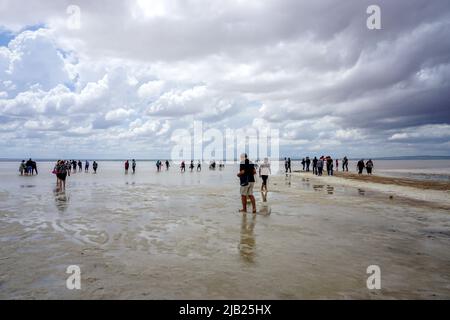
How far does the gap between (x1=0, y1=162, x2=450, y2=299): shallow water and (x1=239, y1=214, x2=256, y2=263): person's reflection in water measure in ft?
Answer: 0.08

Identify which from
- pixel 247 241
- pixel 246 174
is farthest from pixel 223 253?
pixel 246 174

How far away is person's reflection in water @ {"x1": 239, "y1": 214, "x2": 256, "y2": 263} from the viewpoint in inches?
269

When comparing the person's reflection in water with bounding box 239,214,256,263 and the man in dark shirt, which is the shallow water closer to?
the person's reflection in water with bounding box 239,214,256,263

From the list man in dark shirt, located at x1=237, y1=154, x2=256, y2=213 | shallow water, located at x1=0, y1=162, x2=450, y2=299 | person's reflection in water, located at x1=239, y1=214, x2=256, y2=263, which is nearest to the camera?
shallow water, located at x1=0, y1=162, x2=450, y2=299

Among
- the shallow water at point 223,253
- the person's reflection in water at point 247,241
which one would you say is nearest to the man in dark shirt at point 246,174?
the shallow water at point 223,253

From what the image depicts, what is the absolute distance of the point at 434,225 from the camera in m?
10.4

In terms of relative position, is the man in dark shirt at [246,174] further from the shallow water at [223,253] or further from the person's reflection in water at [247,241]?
the person's reflection in water at [247,241]

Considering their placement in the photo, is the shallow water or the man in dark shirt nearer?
the shallow water

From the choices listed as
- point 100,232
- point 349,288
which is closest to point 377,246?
point 349,288

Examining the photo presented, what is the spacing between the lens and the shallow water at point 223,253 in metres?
5.05

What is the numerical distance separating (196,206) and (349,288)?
396 inches

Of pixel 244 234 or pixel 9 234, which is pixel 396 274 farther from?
pixel 9 234

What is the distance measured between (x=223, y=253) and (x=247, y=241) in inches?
50.1

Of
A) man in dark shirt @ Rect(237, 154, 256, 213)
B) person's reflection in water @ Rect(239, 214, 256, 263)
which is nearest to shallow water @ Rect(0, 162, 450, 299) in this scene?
person's reflection in water @ Rect(239, 214, 256, 263)
